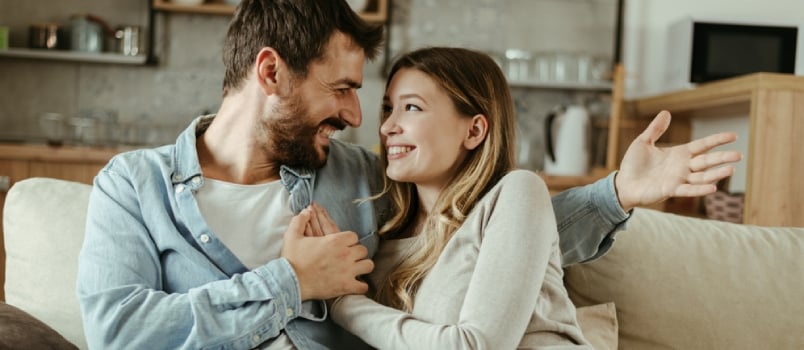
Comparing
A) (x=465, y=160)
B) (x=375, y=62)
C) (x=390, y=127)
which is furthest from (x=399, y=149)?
(x=375, y=62)

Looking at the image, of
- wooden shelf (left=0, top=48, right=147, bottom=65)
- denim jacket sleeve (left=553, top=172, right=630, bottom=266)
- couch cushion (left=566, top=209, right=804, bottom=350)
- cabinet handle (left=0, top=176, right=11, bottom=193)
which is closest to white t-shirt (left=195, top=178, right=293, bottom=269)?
denim jacket sleeve (left=553, top=172, right=630, bottom=266)

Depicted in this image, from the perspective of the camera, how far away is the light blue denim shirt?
1.31m

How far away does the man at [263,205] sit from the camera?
4.35ft

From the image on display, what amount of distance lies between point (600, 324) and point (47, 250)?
1.13 metres

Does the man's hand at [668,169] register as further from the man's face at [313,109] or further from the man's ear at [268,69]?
the man's ear at [268,69]

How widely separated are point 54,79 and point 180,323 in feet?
10.7

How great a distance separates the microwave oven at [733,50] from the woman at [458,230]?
253 centimetres

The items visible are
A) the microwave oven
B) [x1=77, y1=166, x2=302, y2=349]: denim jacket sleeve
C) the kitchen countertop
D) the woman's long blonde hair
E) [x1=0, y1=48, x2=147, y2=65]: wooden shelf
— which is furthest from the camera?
[x1=0, y1=48, x2=147, y2=65]: wooden shelf

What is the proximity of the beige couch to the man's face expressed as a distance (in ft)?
1.47

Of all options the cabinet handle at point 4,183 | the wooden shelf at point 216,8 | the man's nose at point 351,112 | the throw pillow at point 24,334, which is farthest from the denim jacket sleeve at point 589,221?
the cabinet handle at point 4,183

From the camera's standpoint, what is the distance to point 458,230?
55.8 inches

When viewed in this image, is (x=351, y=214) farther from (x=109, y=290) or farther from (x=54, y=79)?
(x=54, y=79)

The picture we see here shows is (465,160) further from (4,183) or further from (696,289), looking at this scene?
(4,183)

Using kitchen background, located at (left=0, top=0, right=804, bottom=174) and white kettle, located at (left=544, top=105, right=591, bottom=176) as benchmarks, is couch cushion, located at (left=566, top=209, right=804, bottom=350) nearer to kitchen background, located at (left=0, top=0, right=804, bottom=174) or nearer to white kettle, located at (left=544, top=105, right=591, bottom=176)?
white kettle, located at (left=544, top=105, right=591, bottom=176)
